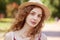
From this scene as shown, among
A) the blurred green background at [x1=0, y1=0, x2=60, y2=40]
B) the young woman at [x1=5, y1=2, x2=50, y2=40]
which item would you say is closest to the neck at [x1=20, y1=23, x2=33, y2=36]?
the young woman at [x1=5, y1=2, x2=50, y2=40]

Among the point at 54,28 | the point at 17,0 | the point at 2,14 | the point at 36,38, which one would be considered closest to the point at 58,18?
the point at 54,28

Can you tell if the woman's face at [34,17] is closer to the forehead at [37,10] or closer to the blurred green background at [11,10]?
the forehead at [37,10]

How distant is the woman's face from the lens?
810mm

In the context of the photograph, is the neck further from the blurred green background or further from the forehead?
the blurred green background

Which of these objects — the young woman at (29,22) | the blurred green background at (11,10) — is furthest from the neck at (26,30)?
the blurred green background at (11,10)

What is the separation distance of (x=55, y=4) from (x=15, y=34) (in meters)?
0.79

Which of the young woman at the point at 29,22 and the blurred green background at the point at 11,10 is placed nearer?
the young woman at the point at 29,22

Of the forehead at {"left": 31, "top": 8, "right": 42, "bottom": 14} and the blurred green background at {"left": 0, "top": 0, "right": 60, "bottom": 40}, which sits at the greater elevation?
the forehead at {"left": 31, "top": 8, "right": 42, "bottom": 14}

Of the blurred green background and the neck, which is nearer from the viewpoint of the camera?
the neck

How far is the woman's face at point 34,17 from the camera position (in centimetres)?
81

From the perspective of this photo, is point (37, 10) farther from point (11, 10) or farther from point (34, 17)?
point (11, 10)

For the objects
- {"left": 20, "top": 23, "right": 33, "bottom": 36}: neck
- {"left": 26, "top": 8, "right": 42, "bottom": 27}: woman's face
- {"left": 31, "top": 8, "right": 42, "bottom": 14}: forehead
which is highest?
{"left": 31, "top": 8, "right": 42, "bottom": 14}: forehead

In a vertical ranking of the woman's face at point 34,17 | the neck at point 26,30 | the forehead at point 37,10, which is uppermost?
the forehead at point 37,10

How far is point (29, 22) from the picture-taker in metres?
0.82
